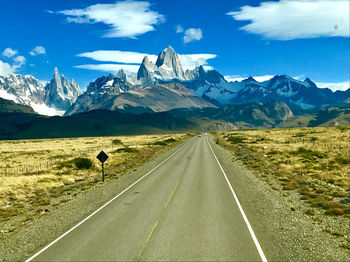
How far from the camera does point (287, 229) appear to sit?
12.6 meters

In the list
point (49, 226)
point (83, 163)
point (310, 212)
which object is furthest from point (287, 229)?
point (83, 163)

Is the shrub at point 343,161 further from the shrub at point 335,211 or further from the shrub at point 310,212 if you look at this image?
the shrub at point 310,212

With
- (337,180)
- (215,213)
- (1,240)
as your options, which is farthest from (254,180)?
(1,240)

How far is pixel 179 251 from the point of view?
33.6ft

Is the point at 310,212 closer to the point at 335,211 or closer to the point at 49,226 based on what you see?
the point at 335,211

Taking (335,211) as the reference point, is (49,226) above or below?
below

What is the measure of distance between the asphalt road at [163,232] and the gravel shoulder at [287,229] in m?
0.61

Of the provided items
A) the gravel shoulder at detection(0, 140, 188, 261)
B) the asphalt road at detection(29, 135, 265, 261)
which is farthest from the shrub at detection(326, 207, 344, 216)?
the gravel shoulder at detection(0, 140, 188, 261)

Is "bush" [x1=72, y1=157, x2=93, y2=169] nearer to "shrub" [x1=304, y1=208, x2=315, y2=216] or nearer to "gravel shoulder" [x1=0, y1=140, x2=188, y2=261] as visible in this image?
"gravel shoulder" [x1=0, y1=140, x2=188, y2=261]

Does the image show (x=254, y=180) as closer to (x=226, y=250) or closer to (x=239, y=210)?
(x=239, y=210)

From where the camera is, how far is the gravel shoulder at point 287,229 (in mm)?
10109

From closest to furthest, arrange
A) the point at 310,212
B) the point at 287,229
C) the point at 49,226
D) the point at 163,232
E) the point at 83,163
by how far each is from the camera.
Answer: the point at 163,232
the point at 287,229
the point at 49,226
the point at 310,212
the point at 83,163

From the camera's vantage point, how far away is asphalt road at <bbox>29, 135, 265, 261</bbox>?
10070 millimetres

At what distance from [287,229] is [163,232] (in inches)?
231
